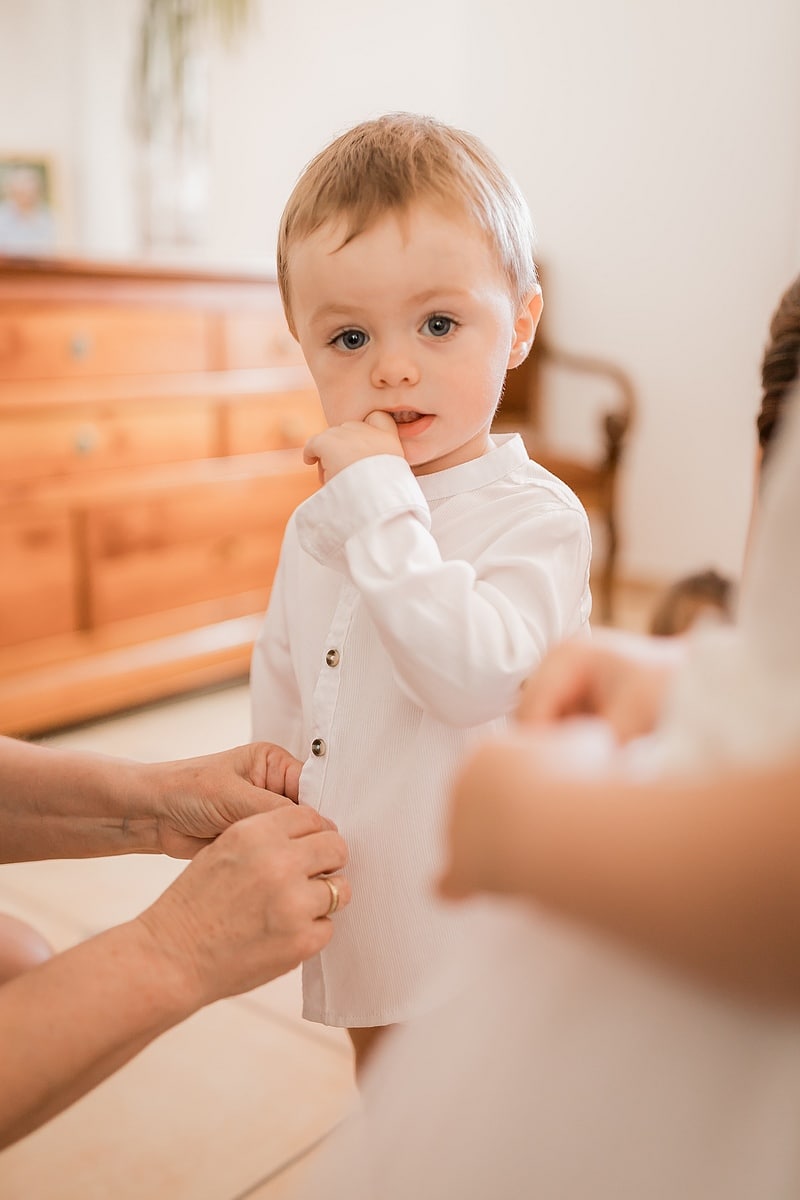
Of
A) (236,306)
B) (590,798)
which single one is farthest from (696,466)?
(590,798)

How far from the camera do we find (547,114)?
2.78 metres

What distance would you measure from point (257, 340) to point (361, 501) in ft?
5.50

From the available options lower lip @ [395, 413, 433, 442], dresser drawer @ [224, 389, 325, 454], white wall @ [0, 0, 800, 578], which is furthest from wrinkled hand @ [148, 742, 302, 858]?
white wall @ [0, 0, 800, 578]

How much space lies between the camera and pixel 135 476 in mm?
2027

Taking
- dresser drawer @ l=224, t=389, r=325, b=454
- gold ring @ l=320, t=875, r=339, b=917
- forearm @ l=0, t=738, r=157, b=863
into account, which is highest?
gold ring @ l=320, t=875, r=339, b=917

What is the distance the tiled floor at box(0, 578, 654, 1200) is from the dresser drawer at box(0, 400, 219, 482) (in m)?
0.77

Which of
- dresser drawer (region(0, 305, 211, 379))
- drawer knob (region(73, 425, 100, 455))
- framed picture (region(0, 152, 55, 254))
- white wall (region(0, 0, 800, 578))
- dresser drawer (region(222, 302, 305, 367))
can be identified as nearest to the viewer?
dresser drawer (region(0, 305, 211, 379))

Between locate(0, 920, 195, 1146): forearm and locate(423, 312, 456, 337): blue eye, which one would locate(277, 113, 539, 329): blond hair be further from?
locate(0, 920, 195, 1146): forearm

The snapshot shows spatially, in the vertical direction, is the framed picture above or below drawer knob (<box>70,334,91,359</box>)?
above

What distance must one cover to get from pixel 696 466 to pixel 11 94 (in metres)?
1.96

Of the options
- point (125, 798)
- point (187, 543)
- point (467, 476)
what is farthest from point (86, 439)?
point (467, 476)

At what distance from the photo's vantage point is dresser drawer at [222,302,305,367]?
6.95 ft

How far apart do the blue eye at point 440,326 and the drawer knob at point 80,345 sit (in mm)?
1406

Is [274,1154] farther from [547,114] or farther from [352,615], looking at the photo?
[547,114]
